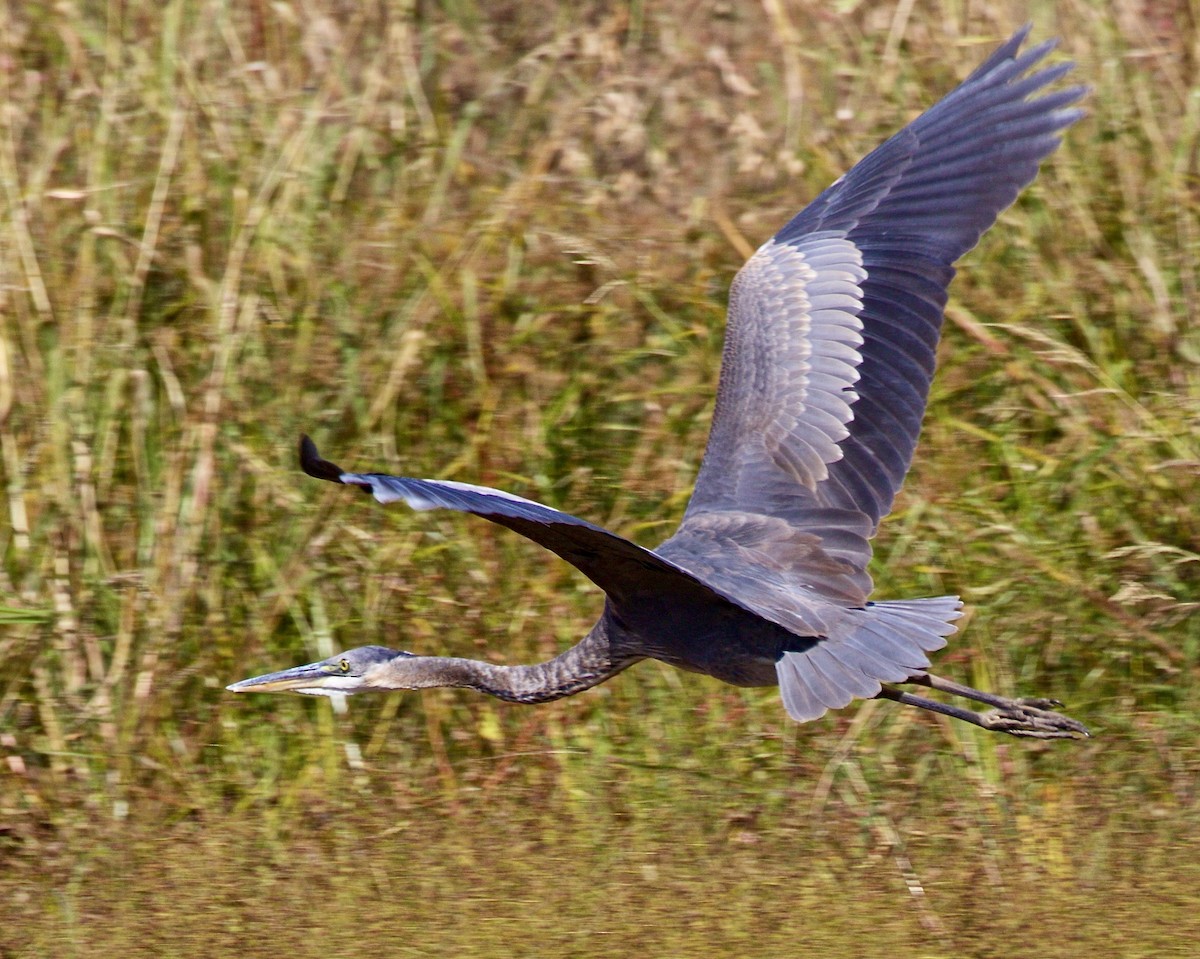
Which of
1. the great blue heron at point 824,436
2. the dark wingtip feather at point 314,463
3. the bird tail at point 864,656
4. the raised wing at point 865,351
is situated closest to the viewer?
the dark wingtip feather at point 314,463

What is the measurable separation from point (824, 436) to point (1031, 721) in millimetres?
852

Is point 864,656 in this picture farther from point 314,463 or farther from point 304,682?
point 304,682

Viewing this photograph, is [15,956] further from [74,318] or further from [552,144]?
[552,144]

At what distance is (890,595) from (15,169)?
3170mm

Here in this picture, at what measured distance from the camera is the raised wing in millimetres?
4031

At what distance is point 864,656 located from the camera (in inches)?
139

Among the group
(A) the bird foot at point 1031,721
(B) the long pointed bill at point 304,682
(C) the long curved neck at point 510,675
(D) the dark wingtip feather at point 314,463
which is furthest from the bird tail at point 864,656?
(B) the long pointed bill at point 304,682

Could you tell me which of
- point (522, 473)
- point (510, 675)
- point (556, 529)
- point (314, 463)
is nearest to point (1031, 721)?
point (510, 675)

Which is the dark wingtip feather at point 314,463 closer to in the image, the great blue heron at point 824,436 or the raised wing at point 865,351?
the great blue heron at point 824,436

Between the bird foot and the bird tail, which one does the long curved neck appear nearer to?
the bird tail

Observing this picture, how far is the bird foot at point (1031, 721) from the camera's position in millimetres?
4109

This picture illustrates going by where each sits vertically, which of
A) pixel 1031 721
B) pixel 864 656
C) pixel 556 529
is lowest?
pixel 1031 721

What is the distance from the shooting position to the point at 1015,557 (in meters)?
4.87

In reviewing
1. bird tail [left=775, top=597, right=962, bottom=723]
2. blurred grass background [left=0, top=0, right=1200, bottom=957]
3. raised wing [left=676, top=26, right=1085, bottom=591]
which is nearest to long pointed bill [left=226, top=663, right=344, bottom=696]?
blurred grass background [left=0, top=0, right=1200, bottom=957]
